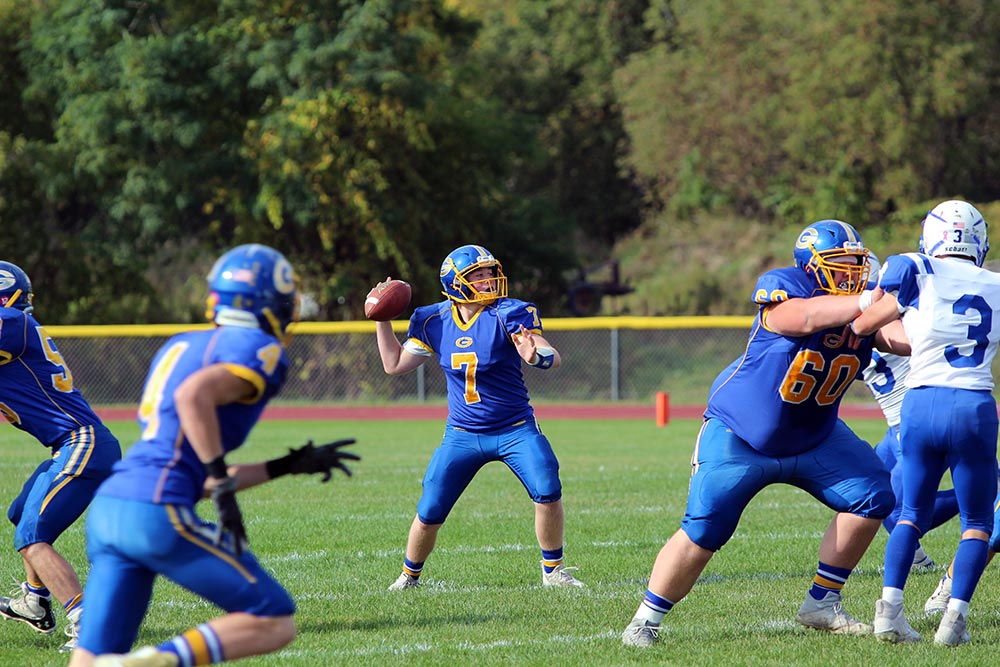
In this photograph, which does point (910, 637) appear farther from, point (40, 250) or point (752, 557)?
point (40, 250)

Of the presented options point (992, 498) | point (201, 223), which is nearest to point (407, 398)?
point (201, 223)

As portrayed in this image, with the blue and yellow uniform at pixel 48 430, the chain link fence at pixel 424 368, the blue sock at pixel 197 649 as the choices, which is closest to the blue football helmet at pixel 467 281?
the blue and yellow uniform at pixel 48 430

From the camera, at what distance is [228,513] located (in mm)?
3789

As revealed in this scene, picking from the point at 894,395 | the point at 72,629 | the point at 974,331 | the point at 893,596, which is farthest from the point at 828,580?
the point at 72,629

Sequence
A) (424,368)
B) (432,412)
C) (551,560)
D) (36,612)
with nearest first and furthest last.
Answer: (36,612) → (551,560) → (432,412) → (424,368)

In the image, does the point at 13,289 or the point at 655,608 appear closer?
the point at 655,608

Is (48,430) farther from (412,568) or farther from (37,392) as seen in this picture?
(412,568)

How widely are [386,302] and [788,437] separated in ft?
7.80

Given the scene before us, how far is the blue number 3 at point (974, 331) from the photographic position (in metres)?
5.21

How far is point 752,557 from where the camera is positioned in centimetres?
741

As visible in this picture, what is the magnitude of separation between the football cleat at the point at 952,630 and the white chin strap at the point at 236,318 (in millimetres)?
3239

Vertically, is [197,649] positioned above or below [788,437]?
below

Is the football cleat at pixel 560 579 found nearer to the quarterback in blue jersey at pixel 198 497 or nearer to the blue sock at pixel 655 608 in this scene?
the blue sock at pixel 655 608

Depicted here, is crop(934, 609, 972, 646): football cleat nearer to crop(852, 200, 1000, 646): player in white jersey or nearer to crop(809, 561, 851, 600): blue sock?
crop(852, 200, 1000, 646): player in white jersey
